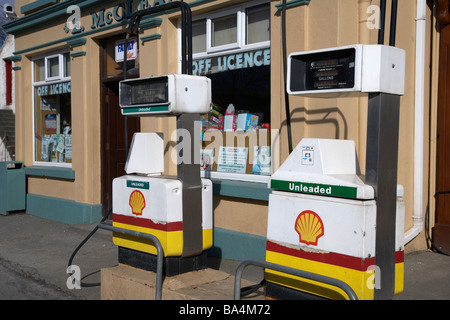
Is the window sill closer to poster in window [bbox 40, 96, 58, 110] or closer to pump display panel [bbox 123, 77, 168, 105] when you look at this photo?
poster in window [bbox 40, 96, 58, 110]

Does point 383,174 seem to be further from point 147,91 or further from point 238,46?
point 238,46

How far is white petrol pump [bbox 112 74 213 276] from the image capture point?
4.08 m

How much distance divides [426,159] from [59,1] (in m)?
6.83

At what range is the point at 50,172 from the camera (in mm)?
9227

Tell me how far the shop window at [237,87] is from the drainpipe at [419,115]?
1.64 meters

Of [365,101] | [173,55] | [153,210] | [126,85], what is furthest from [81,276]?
[365,101]

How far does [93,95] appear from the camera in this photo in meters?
8.36

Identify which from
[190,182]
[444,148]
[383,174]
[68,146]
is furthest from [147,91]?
[68,146]

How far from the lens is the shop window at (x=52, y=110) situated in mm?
9289

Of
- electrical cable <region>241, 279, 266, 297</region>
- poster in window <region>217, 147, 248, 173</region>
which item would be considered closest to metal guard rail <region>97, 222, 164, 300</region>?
electrical cable <region>241, 279, 266, 297</region>

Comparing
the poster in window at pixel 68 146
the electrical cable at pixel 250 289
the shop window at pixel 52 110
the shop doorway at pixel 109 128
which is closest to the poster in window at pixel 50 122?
the shop window at pixel 52 110

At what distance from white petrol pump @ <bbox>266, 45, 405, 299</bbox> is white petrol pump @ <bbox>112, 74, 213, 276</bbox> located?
1060 millimetres
